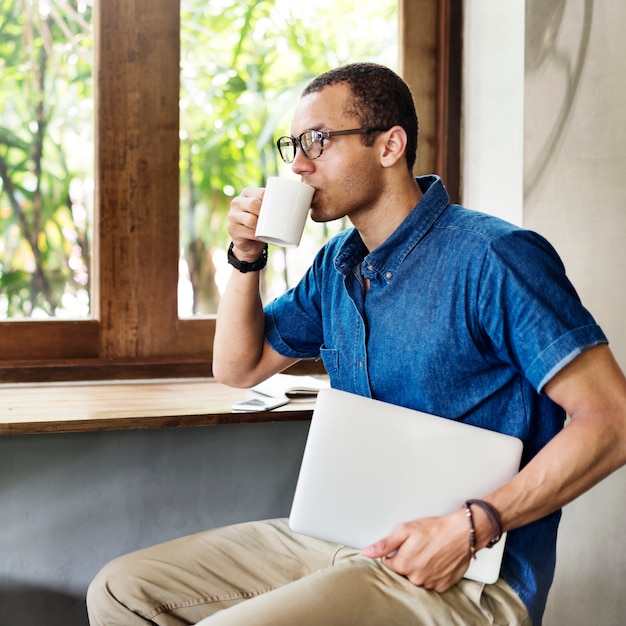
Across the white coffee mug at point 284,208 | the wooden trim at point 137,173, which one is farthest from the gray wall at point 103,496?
the white coffee mug at point 284,208

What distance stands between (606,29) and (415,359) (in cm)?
94

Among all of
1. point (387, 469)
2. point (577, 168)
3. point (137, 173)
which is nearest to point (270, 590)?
point (387, 469)

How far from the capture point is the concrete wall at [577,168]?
165 cm

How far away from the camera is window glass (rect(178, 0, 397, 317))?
1.80 m

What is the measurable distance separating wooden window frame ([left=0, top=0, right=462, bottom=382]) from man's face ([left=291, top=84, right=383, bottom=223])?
0.57m

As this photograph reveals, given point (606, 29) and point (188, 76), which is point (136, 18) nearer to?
point (188, 76)

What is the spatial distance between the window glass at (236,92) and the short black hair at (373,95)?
56 cm

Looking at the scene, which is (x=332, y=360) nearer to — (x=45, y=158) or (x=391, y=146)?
(x=391, y=146)

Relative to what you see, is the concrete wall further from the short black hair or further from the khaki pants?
the khaki pants

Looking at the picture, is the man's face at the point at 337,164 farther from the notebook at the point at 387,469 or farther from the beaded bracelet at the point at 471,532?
the beaded bracelet at the point at 471,532

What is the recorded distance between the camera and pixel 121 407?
1.49m

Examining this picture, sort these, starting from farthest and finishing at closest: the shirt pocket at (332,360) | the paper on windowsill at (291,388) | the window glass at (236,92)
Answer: the window glass at (236,92) → the paper on windowsill at (291,388) → the shirt pocket at (332,360)

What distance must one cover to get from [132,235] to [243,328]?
0.46 metres

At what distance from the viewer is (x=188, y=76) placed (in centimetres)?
179
